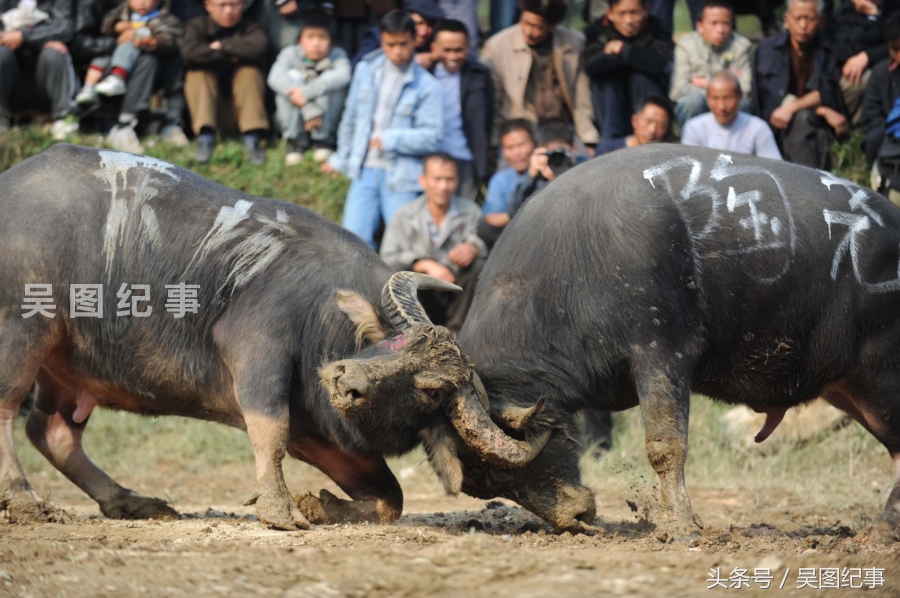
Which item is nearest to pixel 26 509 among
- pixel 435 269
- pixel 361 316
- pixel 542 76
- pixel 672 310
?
pixel 361 316

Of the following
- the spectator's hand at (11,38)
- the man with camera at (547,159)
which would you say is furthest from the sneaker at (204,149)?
the man with camera at (547,159)

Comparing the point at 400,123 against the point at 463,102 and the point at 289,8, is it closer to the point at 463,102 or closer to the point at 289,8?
the point at 463,102

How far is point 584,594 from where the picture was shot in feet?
12.9

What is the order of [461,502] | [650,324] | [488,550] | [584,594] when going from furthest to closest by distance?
[461,502] → [650,324] → [488,550] → [584,594]

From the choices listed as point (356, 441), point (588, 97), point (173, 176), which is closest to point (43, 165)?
point (173, 176)

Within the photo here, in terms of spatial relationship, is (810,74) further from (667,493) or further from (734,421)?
(667,493)

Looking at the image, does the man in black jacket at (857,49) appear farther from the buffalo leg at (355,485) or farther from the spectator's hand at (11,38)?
the spectator's hand at (11,38)

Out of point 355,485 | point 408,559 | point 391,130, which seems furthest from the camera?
point 391,130

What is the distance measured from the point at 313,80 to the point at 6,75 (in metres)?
3.02

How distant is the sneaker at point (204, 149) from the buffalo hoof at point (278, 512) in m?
6.01

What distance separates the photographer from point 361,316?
5.52 m

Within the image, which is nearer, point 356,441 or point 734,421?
point 356,441

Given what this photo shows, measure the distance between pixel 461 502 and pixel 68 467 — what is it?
2683mm

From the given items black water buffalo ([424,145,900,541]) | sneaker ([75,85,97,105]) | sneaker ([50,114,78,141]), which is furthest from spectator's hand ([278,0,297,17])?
black water buffalo ([424,145,900,541])
